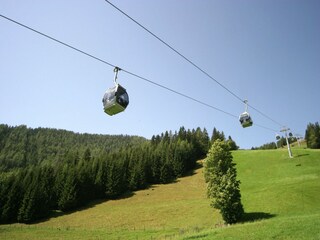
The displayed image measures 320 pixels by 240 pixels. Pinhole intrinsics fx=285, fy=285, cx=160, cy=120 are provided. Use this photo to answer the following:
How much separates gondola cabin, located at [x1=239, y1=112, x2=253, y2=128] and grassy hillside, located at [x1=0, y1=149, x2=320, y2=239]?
893 cm

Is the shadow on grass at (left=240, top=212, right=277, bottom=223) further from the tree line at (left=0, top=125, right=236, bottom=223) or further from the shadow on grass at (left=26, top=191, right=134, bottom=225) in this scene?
the shadow on grass at (left=26, top=191, right=134, bottom=225)

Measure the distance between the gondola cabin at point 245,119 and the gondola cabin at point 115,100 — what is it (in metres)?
12.8

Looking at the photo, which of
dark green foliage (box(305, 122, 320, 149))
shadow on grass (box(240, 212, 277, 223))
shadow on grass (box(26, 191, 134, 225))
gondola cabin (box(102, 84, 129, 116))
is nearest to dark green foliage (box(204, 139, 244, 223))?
shadow on grass (box(240, 212, 277, 223))

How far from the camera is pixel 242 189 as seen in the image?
2616 inches

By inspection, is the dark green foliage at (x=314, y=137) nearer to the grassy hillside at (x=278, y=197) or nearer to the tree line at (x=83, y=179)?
the grassy hillside at (x=278, y=197)

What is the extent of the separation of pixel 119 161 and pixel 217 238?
6928cm

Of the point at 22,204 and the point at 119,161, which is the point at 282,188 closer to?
the point at 119,161

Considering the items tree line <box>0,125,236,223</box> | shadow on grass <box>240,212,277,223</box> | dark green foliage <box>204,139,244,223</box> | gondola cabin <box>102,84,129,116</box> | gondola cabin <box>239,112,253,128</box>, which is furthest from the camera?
tree line <box>0,125,236,223</box>

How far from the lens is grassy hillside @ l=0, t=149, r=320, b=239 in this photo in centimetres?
2914

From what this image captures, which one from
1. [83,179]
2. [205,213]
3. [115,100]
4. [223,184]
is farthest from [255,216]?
[83,179]

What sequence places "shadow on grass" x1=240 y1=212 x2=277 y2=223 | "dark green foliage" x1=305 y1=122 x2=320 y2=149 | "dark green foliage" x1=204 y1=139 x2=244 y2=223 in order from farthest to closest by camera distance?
"dark green foliage" x1=305 y1=122 x2=320 y2=149 < "shadow on grass" x1=240 y1=212 x2=277 y2=223 < "dark green foliage" x1=204 y1=139 x2=244 y2=223

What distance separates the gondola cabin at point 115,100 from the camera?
11.5 meters

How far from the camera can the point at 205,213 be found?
1957 inches

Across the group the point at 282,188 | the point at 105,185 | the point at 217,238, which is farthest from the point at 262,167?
the point at 217,238
